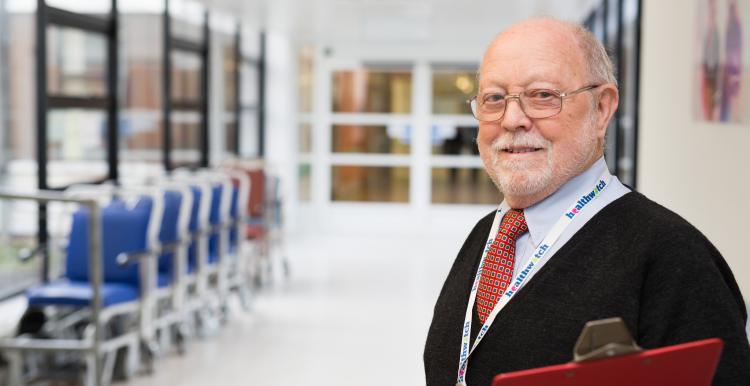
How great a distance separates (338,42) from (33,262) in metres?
8.60

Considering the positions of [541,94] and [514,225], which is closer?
[541,94]

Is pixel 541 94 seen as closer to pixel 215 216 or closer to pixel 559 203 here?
pixel 559 203

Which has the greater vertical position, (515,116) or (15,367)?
(515,116)

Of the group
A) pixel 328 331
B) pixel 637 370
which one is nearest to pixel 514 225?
pixel 637 370

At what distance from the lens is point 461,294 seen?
5.91 feet

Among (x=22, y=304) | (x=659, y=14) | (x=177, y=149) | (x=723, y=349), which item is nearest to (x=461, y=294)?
(x=723, y=349)

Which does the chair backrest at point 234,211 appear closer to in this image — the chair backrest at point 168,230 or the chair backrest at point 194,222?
the chair backrest at point 194,222

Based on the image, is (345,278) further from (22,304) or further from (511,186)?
(511,186)

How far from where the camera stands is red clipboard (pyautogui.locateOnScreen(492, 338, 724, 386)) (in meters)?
1.31

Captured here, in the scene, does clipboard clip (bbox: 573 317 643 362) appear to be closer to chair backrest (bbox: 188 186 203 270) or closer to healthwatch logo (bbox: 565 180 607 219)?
healthwatch logo (bbox: 565 180 607 219)

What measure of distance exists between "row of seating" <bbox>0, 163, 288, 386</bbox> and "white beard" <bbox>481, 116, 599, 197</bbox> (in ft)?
12.2

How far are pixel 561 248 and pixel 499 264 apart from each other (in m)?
0.16

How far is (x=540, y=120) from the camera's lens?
64.8 inches

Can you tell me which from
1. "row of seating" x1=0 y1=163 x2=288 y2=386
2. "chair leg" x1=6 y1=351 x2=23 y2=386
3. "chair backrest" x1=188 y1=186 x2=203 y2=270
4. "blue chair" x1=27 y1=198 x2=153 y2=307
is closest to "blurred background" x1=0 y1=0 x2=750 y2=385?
"row of seating" x1=0 y1=163 x2=288 y2=386
